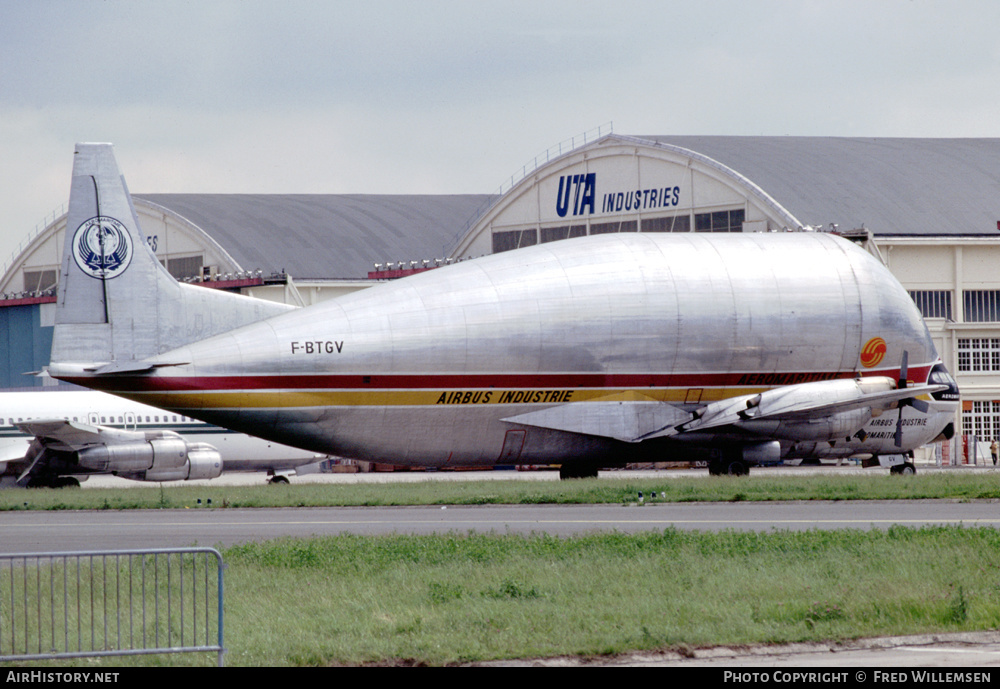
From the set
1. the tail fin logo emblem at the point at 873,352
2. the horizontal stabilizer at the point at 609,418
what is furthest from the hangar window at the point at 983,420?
the horizontal stabilizer at the point at 609,418

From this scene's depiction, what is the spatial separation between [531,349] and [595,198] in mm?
34245

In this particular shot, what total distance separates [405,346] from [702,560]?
47.9ft

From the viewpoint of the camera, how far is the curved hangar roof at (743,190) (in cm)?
6091

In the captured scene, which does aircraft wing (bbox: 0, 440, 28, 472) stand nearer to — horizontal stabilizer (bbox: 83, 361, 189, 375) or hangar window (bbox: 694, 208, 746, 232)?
horizontal stabilizer (bbox: 83, 361, 189, 375)

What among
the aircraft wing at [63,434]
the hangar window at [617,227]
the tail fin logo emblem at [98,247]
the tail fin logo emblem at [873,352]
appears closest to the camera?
the tail fin logo emblem at [98,247]

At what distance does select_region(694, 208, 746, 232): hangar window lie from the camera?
6075 centimetres

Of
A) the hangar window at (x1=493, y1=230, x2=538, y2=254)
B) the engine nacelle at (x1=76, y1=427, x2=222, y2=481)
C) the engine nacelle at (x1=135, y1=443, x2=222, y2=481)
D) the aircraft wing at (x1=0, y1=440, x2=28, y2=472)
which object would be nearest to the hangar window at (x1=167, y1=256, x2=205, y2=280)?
the hangar window at (x1=493, y1=230, x2=538, y2=254)

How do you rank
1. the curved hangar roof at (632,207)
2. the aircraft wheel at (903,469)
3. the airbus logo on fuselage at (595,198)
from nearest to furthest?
the aircraft wheel at (903,469) < the curved hangar roof at (632,207) < the airbus logo on fuselage at (595,198)

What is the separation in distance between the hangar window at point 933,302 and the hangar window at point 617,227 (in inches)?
566

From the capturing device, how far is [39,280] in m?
82.1

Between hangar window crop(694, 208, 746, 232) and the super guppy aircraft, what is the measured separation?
24.0 m

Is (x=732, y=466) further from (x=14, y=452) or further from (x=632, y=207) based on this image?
(x=632, y=207)

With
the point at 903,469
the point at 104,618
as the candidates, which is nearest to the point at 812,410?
the point at 903,469

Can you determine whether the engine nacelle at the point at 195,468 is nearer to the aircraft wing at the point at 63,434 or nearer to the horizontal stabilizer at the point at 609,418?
the aircraft wing at the point at 63,434
